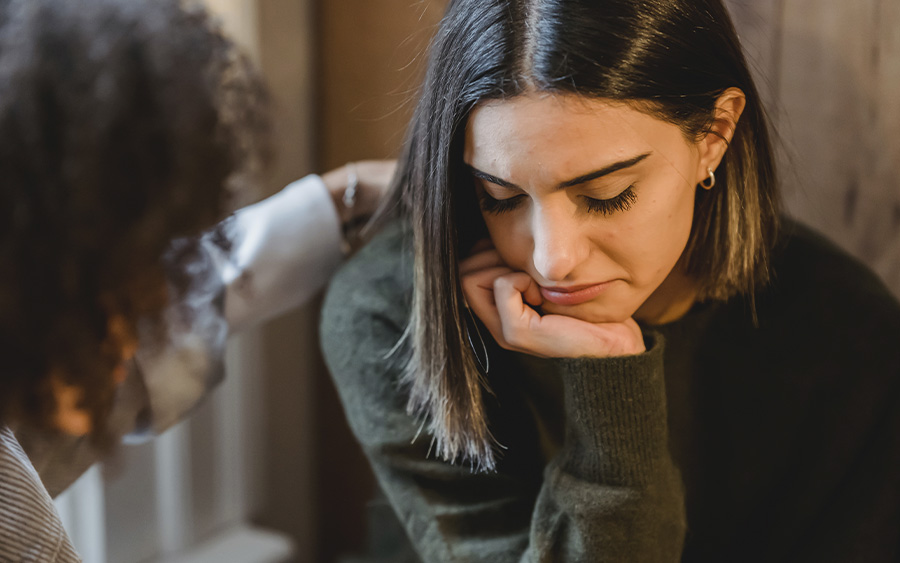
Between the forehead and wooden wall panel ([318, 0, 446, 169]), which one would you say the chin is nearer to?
the forehead

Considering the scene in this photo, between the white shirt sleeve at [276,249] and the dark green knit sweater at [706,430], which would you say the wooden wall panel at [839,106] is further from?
the white shirt sleeve at [276,249]

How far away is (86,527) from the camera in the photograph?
1.21 metres

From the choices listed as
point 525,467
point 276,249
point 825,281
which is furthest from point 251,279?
point 825,281

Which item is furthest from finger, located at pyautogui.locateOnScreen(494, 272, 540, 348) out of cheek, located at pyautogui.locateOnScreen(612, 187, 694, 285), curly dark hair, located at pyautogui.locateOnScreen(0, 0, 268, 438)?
curly dark hair, located at pyautogui.locateOnScreen(0, 0, 268, 438)

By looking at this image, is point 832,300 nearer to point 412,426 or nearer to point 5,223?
point 412,426

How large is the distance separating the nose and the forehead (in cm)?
5

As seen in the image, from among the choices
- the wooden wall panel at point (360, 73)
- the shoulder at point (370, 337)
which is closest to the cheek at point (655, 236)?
the shoulder at point (370, 337)

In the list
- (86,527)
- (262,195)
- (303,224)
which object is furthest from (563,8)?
(86,527)

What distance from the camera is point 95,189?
620 mm

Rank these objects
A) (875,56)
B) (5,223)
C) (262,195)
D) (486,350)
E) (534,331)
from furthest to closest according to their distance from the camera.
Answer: (262,195), (875,56), (486,350), (534,331), (5,223)

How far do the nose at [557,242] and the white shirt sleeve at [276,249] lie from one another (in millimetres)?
413

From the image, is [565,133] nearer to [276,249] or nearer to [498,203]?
[498,203]

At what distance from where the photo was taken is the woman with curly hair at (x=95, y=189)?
0.62 meters

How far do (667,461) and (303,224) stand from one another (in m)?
0.57
